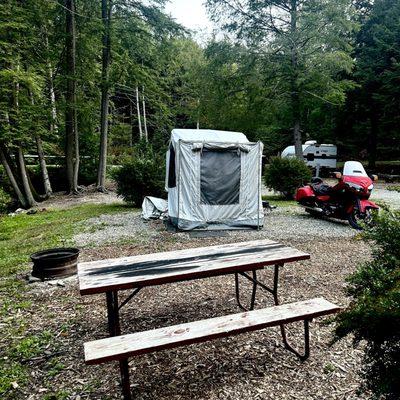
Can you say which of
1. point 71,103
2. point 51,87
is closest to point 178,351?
point 71,103

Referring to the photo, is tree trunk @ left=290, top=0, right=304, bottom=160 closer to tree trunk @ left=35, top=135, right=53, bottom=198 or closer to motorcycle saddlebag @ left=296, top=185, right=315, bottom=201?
motorcycle saddlebag @ left=296, top=185, right=315, bottom=201

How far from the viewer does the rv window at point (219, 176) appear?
692cm

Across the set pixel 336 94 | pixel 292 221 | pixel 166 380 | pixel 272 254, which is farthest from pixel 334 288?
pixel 336 94

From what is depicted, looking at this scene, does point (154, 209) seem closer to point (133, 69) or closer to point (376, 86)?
point (133, 69)

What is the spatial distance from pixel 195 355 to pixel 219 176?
191 inches

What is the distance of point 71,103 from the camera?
41.4 feet

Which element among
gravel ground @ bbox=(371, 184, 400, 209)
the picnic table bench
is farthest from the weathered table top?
gravel ground @ bbox=(371, 184, 400, 209)

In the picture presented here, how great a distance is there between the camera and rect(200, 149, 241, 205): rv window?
6918 millimetres

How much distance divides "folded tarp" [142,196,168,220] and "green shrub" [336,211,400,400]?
22.3 ft

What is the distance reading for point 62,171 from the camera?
15.4m

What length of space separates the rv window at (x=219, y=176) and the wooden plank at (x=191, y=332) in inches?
187

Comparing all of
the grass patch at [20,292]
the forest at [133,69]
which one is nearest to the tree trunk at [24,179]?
the forest at [133,69]

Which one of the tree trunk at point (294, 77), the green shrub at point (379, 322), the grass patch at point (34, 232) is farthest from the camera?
the tree trunk at point (294, 77)

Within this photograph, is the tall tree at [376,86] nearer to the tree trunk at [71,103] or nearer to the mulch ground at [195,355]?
the tree trunk at [71,103]
